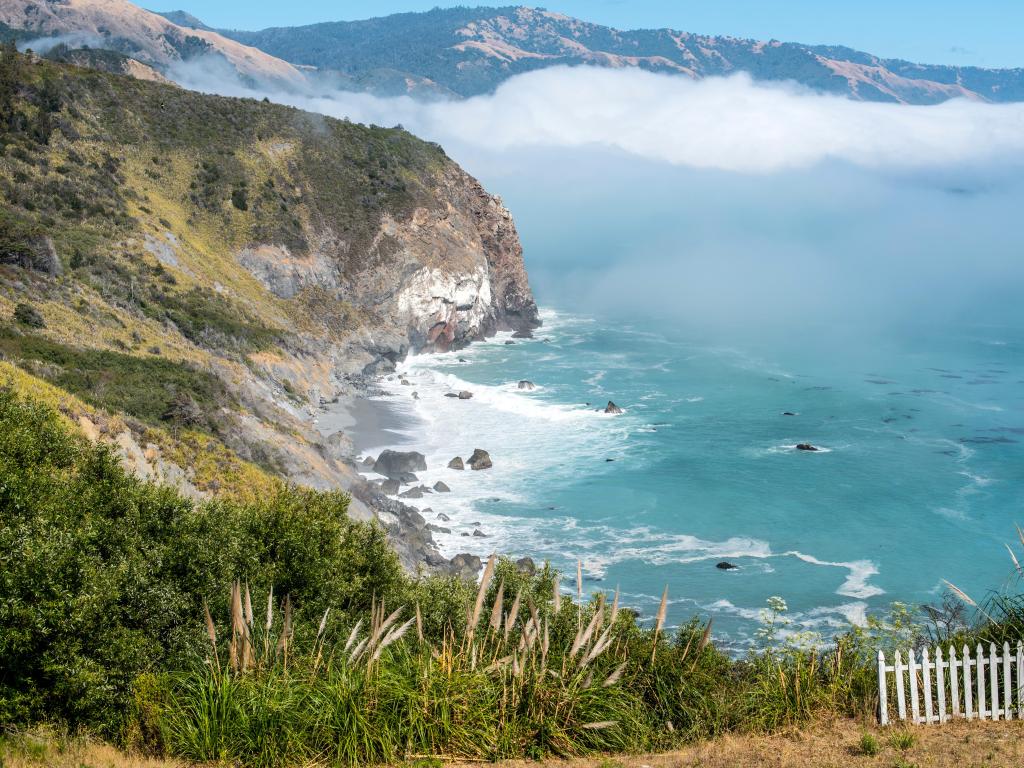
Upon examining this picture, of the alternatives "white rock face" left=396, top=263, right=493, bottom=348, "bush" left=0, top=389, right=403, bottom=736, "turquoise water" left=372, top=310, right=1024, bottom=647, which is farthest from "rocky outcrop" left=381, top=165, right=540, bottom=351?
"bush" left=0, top=389, right=403, bottom=736

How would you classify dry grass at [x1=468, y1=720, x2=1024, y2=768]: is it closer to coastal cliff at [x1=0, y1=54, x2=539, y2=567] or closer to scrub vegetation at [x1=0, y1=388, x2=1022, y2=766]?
scrub vegetation at [x1=0, y1=388, x2=1022, y2=766]

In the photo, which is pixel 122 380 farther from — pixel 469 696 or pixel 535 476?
pixel 469 696

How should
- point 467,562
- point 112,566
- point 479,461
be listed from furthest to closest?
point 479,461, point 467,562, point 112,566

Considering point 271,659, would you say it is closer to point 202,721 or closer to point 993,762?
point 202,721

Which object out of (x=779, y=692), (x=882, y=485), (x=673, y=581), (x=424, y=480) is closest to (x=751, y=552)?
(x=673, y=581)

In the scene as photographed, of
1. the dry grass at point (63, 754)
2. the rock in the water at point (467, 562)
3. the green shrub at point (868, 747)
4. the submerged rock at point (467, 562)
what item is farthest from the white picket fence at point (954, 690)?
the rock in the water at point (467, 562)

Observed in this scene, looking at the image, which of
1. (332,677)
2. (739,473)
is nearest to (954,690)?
(332,677)
